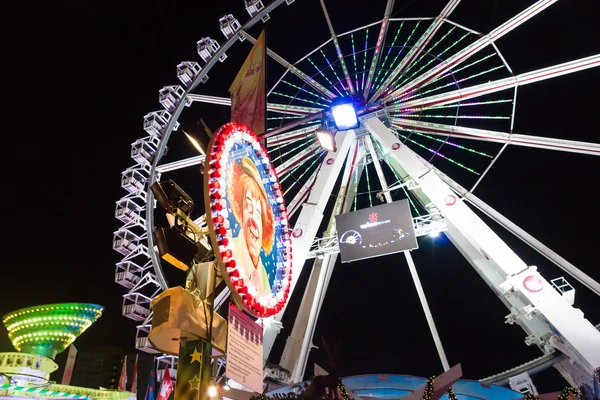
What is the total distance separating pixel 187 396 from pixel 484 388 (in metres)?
6.18

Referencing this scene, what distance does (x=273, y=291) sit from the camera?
15.6 ft

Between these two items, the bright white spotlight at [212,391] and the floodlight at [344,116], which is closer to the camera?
the bright white spotlight at [212,391]

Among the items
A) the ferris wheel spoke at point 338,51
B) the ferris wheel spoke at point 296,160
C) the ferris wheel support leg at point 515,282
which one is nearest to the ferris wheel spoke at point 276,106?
the ferris wheel spoke at point 296,160

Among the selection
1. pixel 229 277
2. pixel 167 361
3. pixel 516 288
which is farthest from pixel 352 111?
pixel 167 361

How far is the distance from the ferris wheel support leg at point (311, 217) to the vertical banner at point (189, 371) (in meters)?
5.73

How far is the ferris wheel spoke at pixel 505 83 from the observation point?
34.4 feet

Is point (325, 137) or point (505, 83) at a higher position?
point (505, 83)

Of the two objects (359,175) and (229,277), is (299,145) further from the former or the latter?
(229,277)

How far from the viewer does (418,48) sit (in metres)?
13.0

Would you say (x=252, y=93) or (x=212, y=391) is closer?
(x=212, y=391)

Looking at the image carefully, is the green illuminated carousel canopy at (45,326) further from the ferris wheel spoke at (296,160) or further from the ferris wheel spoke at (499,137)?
the ferris wheel spoke at (499,137)

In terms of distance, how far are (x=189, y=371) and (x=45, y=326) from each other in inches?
362

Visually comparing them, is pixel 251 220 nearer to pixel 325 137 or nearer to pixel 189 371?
pixel 189 371

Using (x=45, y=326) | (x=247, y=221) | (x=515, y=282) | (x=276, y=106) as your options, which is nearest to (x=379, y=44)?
(x=276, y=106)
